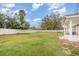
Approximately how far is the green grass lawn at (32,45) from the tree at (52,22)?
93mm

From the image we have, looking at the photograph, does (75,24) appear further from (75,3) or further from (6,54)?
(6,54)

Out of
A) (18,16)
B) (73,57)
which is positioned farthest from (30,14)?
(73,57)

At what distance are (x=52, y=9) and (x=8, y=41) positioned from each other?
72 cm

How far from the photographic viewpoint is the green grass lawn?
3.10 meters

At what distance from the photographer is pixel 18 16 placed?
315cm

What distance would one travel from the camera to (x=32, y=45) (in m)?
3.12

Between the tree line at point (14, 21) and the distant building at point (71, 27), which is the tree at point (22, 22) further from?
the distant building at point (71, 27)

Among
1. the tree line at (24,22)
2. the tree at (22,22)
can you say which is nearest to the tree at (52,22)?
the tree line at (24,22)

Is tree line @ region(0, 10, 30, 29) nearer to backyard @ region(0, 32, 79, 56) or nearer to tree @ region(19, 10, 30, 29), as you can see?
tree @ region(19, 10, 30, 29)

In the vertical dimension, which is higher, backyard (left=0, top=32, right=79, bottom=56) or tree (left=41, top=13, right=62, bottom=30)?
tree (left=41, top=13, right=62, bottom=30)

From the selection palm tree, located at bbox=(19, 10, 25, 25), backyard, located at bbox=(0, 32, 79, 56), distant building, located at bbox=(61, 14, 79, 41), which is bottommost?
backyard, located at bbox=(0, 32, 79, 56)

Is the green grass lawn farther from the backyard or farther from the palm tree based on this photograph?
the palm tree

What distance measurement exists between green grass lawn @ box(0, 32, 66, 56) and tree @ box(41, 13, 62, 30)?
0.09m

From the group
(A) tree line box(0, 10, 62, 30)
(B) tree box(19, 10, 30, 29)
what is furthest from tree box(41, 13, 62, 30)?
(B) tree box(19, 10, 30, 29)
